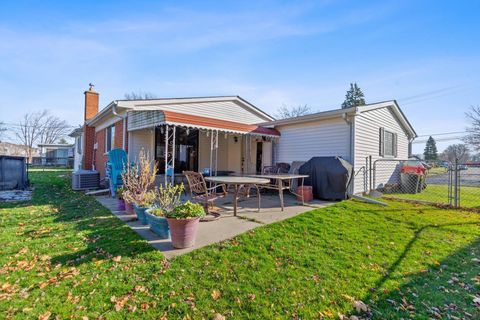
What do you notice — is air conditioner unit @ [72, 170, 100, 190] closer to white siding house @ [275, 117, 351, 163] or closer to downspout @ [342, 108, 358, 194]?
white siding house @ [275, 117, 351, 163]

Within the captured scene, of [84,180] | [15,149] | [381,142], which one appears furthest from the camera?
[15,149]

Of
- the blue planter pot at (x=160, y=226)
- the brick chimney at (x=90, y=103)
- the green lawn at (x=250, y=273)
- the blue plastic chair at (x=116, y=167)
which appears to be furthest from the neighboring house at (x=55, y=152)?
the blue planter pot at (x=160, y=226)

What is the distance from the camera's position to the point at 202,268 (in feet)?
10.9

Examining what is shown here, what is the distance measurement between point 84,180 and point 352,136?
35.9ft

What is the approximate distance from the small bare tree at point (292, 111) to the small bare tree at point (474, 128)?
17.7 metres

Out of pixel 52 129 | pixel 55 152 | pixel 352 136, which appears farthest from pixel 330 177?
pixel 52 129

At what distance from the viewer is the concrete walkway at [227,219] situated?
164 inches

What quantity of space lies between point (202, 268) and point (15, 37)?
11015 millimetres

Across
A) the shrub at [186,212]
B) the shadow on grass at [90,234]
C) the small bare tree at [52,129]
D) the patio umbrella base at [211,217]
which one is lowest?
the shadow on grass at [90,234]

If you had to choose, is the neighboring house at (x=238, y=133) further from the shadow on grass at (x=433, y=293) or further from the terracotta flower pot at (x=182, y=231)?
the shadow on grass at (x=433, y=293)

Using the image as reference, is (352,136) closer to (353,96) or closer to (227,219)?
(227,219)

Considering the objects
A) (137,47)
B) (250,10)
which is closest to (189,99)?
(137,47)

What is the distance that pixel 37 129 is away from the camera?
43125 millimetres

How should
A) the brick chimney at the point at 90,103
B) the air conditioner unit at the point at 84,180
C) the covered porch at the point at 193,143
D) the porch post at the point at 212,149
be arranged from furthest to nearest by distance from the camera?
1. the brick chimney at the point at 90,103
2. the air conditioner unit at the point at 84,180
3. the porch post at the point at 212,149
4. the covered porch at the point at 193,143
